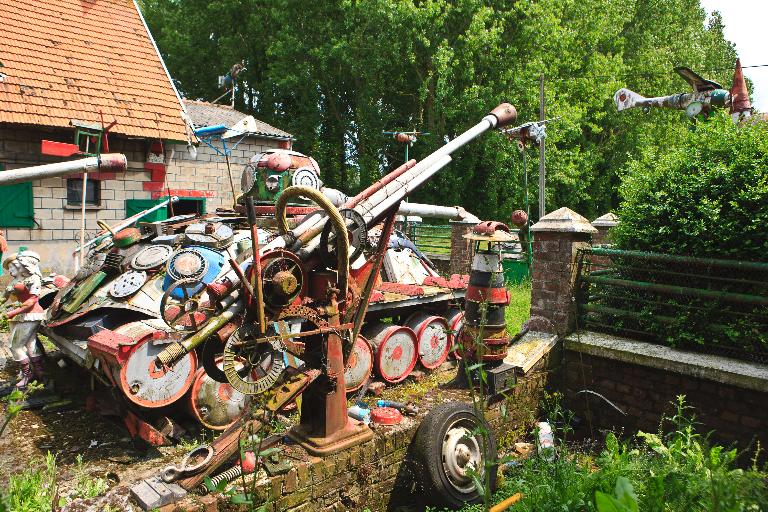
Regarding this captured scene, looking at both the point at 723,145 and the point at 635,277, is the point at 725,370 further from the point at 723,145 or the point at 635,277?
the point at 723,145

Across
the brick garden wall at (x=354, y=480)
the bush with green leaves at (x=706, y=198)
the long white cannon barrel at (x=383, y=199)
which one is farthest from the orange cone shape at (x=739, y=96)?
the brick garden wall at (x=354, y=480)

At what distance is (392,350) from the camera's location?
6.36 metres

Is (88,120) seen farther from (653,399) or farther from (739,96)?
(739,96)

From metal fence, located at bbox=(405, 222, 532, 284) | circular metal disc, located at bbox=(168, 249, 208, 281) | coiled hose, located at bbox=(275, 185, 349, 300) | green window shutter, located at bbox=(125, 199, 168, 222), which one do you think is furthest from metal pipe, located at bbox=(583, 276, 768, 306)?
green window shutter, located at bbox=(125, 199, 168, 222)

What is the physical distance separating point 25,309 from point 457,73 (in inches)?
649

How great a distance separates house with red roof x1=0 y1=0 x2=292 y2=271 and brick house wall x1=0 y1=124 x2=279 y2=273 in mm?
20

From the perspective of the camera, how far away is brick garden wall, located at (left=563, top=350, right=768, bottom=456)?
4.43 m

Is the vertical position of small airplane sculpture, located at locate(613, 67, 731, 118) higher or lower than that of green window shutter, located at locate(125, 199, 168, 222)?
higher

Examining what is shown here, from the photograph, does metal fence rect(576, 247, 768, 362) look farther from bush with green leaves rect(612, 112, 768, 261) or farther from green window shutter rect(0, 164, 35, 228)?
Result: green window shutter rect(0, 164, 35, 228)

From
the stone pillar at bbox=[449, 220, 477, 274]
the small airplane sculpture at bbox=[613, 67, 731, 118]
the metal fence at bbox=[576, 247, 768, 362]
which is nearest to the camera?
the metal fence at bbox=[576, 247, 768, 362]

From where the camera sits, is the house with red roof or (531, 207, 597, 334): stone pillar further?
the house with red roof

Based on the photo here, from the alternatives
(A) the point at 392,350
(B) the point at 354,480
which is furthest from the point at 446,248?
(B) the point at 354,480

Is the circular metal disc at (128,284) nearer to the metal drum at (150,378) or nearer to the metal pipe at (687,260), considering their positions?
the metal drum at (150,378)

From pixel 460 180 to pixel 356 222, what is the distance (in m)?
16.5
